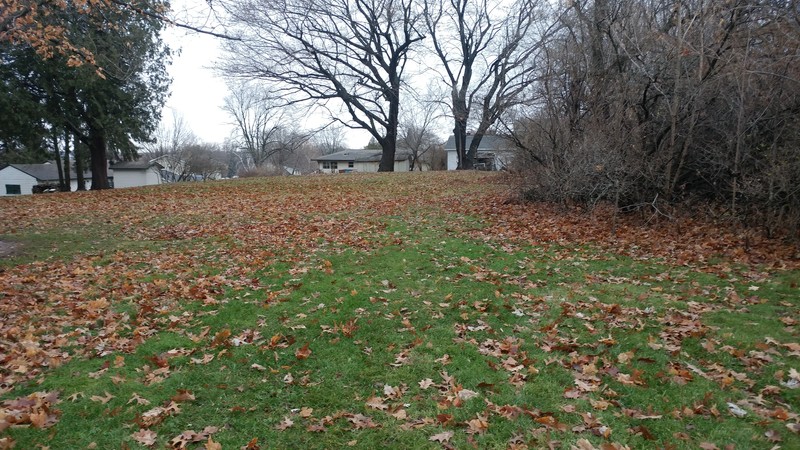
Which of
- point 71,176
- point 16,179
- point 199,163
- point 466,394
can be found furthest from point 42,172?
point 466,394

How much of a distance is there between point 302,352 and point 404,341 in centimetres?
108

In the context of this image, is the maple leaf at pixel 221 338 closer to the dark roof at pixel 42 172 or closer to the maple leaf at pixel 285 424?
the maple leaf at pixel 285 424

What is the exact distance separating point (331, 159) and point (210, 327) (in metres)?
64.7

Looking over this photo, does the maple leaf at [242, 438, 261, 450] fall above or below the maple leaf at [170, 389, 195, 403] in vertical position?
below

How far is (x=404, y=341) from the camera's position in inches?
194

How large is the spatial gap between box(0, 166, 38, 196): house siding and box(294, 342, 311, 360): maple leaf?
69.0 m

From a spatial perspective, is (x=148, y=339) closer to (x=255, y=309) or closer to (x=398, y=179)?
(x=255, y=309)

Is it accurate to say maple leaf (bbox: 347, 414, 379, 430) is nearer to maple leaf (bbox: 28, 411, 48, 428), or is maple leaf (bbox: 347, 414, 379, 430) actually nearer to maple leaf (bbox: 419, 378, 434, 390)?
maple leaf (bbox: 419, 378, 434, 390)

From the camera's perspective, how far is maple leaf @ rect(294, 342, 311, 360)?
4621 millimetres

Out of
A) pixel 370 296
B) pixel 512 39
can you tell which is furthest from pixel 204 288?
pixel 512 39

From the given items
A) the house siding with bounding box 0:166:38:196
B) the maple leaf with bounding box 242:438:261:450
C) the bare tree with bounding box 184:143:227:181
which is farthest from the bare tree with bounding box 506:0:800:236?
the house siding with bounding box 0:166:38:196

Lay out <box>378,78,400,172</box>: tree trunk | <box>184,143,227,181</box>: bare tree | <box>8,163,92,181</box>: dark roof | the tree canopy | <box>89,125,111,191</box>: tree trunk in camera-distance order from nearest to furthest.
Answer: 1. the tree canopy
2. <box>89,125,111,191</box>: tree trunk
3. <box>378,78,400,172</box>: tree trunk
4. <box>184,143,227,181</box>: bare tree
5. <box>8,163,92,181</box>: dark roof

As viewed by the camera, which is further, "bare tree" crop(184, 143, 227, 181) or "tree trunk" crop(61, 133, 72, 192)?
"bare tree" crop(184, 143, 227, 181)

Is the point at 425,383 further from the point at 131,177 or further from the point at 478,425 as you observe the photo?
the point at 131,177
